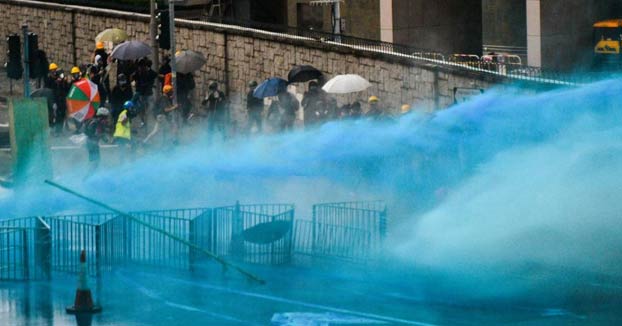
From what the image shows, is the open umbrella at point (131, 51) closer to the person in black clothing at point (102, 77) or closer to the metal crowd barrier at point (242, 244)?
the person in black clothing at point (102, 77)

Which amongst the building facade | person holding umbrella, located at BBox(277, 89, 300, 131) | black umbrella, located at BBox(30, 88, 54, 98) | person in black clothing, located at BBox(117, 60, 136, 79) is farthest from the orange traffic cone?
the building facade

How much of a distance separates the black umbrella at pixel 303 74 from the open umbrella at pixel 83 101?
13.7 ft

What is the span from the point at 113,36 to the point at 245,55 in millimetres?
4951

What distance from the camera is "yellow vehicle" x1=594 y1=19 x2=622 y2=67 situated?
125 ft

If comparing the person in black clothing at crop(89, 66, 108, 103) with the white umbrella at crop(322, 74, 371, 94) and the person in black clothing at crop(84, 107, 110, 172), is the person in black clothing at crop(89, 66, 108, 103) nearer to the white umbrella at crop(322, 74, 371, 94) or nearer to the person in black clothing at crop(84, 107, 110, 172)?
the person in black clothing at crop(84, 107, 110, 172)

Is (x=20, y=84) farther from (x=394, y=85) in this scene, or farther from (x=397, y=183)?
(x=397, y=183)

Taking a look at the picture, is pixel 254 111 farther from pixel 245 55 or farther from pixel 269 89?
pixel 245 55

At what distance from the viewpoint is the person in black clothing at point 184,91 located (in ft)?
117

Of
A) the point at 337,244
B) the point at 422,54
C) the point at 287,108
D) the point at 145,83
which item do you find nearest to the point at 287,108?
the point at 287,108

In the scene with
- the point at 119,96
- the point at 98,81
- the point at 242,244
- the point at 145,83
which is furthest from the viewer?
the point at 98,81

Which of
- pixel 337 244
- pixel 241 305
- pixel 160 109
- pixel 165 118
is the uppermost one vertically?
pixel 160 109

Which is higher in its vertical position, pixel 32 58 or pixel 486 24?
pixel 486 24

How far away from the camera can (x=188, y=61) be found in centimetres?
3647

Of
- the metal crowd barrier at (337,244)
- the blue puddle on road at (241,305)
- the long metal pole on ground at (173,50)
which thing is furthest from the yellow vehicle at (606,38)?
the blue puddle on road at (241,305)
